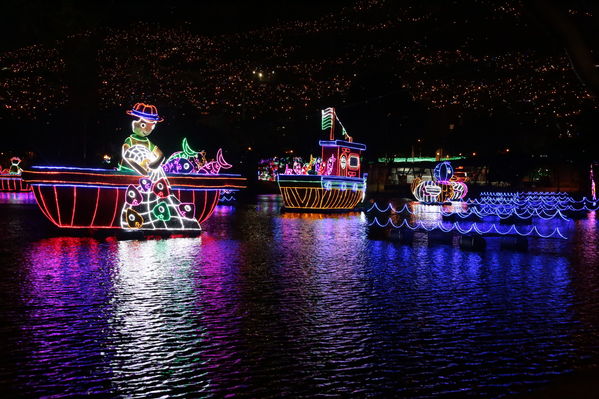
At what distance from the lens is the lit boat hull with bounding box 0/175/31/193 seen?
50.1 meters

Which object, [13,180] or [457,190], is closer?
[457,190]

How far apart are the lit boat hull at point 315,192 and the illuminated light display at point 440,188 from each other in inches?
465

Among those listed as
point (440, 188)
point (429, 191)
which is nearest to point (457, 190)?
point (440, 188)

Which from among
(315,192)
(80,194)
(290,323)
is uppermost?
(80,194)

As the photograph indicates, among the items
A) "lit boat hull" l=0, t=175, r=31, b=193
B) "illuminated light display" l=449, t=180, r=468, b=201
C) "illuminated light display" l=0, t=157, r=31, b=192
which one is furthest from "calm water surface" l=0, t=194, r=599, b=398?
"lit boat hull" l=0, t=175, r=31, b=193

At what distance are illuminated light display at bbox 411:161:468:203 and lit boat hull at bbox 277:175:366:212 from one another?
11.8 meters

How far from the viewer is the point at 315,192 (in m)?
29.1

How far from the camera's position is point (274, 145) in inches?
1799

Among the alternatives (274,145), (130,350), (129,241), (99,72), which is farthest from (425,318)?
(274,145)

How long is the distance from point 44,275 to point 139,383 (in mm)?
5560

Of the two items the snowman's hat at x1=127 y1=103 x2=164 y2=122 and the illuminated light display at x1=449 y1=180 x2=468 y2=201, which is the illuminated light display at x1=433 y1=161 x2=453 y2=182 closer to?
the illuminated light display at x1=449 y1=180 x2=468 y2=201

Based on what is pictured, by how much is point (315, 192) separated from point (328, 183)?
2.45ft

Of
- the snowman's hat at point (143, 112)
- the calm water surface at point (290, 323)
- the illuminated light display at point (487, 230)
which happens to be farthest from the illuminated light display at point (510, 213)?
the snowman's hat at point (143, 112)

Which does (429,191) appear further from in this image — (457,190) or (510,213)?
(510,213)
